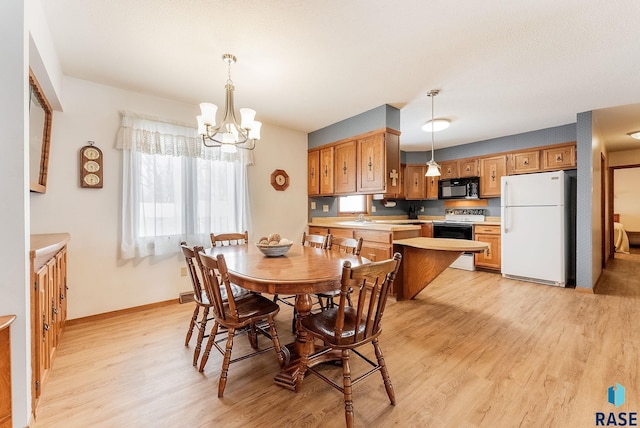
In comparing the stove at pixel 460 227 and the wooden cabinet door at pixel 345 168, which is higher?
the wooden cabinet door at pixel 345 168

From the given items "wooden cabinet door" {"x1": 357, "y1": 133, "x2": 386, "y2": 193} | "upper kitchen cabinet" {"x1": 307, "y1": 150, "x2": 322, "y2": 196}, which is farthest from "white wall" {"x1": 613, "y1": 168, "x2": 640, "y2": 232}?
"upper kitchen cabinet" {"x1": 307, "y1": 150, "x2": 322, "y2": 196}

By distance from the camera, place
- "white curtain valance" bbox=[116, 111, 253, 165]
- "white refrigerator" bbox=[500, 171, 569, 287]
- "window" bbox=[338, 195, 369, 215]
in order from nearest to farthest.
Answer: "white curtain valance" bbox=[116, 111, 253, 165]
"white refrigerator" bbox=[500, 171, 569, 287]
"window" bbox=[338, 195, 369, 215]

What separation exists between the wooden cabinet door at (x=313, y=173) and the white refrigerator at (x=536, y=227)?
3.02 meters

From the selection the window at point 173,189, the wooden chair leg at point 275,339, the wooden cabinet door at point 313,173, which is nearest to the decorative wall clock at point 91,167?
the window at point 173,189

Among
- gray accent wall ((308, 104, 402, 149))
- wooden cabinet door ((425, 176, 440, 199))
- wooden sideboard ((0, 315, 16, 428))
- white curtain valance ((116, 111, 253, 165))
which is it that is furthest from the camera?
wooden cabinet door ((425, 176, 440, 199))

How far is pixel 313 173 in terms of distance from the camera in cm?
456

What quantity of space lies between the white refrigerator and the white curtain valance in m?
4.44

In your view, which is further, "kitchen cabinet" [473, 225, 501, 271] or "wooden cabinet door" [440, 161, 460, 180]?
"wooden cabinet door" [440, 161, 460, 180]

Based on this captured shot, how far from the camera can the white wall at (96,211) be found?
2.62 meters

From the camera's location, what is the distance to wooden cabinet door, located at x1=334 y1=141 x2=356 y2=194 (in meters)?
3.91

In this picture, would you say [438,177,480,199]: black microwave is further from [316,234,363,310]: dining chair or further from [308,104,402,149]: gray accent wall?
[316,234,363,310]: dining chair

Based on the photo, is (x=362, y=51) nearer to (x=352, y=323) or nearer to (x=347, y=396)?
(x=352, y=323)

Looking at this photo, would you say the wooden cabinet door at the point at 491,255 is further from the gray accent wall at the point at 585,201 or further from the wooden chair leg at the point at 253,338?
the wooden chair leg at the point at 253,338

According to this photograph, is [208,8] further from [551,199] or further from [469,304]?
[551,199]
